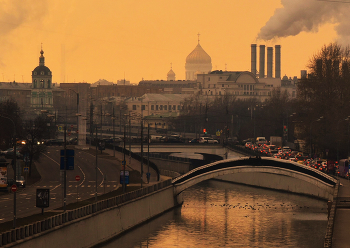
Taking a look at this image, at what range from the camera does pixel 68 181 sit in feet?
294

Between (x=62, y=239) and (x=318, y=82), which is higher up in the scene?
(x=318, y=82)

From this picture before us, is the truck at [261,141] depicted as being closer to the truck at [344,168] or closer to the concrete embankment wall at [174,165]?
the concrete embankment wall at [174,165]

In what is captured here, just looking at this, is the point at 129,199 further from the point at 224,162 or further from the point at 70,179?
the point at 70,179

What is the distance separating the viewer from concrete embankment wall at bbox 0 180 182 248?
45.2 meters

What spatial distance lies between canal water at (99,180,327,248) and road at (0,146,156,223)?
6575mm

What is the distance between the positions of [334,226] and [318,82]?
6471 cm

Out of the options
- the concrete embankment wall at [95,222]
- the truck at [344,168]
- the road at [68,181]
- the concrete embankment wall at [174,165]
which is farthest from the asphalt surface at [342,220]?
the concrete embankment wall at [174,165]

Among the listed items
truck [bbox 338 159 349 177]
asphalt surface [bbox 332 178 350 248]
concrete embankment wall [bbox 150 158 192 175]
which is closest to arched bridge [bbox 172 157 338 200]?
asphalt surface [bbox 332 178 350 248]

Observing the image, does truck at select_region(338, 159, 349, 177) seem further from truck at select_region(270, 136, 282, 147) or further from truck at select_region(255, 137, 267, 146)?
truck at select_region(255, 137, 267, 146)

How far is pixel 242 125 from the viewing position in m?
168

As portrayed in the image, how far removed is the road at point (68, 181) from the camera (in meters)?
63.0

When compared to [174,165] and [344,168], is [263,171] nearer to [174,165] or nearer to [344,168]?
[344,168]

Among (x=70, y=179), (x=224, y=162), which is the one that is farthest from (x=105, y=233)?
(x=70, y=179)

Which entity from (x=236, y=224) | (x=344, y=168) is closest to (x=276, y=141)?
(x=344, y=168)
